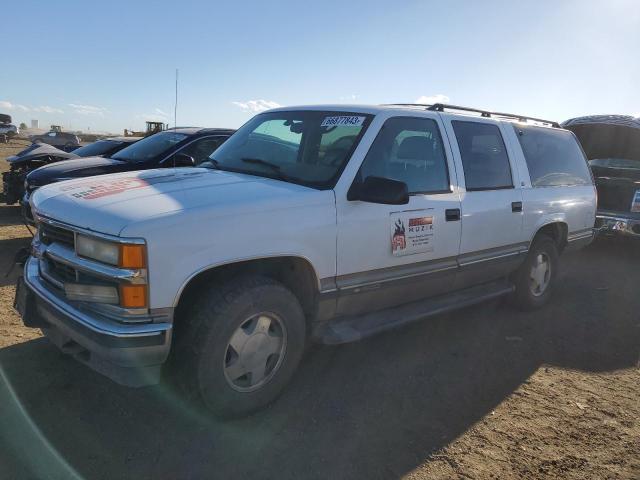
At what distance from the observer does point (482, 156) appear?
14.7 ft

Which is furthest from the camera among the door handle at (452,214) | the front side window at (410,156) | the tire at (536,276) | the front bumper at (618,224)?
the front bumper at (618,224)

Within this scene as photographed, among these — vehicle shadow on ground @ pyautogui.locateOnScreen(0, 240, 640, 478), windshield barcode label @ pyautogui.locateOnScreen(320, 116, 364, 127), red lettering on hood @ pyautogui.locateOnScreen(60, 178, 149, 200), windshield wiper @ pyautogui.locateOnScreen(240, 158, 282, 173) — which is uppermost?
windshield barcode label @ pyautogui.locateOnScreen(320, 116, 364, 127)

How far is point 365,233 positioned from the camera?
3.40 meters

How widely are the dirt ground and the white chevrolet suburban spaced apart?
0.34m

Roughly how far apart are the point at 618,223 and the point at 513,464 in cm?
598

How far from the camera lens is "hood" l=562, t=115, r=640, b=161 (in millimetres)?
8797

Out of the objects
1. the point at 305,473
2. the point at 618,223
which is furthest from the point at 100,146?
the point at 618,223

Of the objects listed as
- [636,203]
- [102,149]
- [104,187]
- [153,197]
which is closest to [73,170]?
[102,149]

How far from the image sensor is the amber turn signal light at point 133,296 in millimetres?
2539

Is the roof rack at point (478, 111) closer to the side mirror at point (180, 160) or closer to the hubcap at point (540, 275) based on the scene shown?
the hubcap at point (540, 275)

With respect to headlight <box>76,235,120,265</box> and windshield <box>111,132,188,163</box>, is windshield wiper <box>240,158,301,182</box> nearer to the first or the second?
headlight <box>76,235,120,265</box>

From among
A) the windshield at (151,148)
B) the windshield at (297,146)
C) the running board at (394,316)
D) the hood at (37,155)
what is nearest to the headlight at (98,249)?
the windshield at (297,146)

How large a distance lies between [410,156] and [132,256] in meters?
2.26

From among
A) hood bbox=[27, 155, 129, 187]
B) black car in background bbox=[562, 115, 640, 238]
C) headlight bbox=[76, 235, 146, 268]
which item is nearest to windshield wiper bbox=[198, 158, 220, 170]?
headlight bbox=[76, 235, 146, 268]
